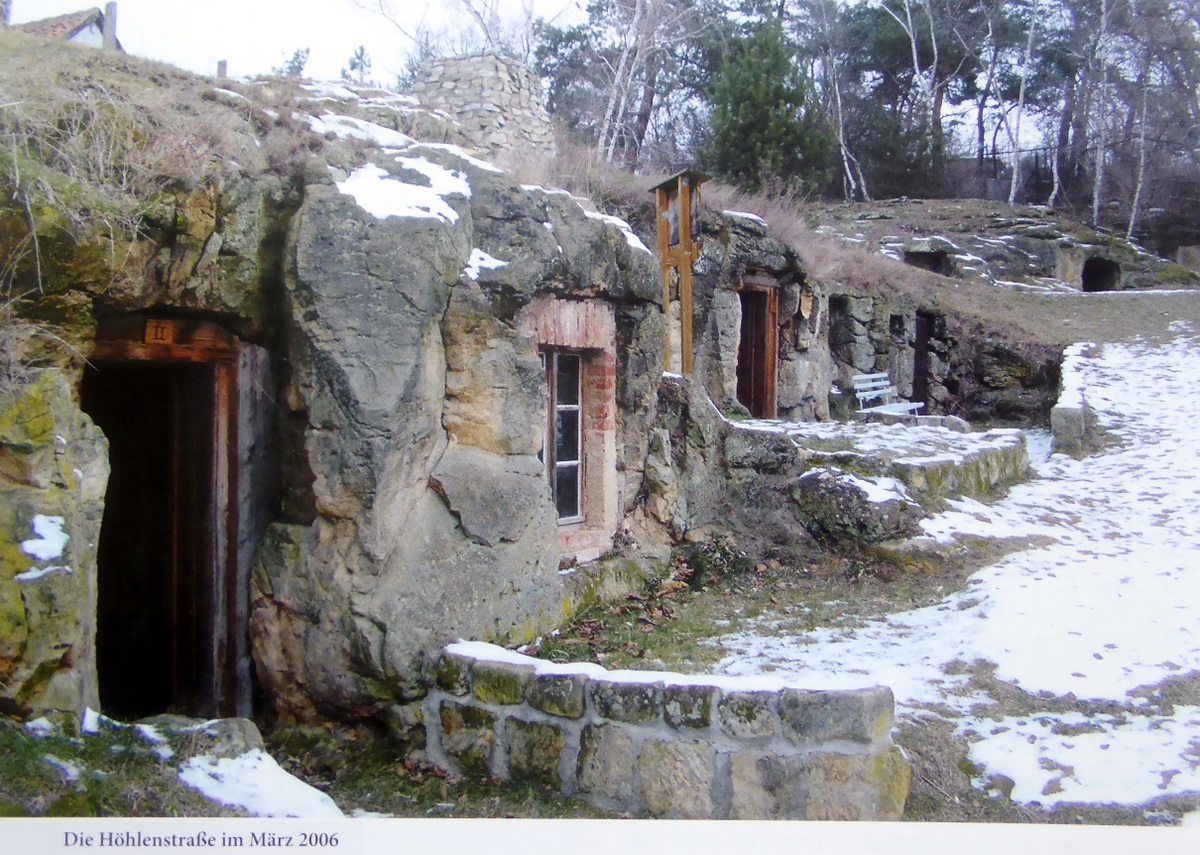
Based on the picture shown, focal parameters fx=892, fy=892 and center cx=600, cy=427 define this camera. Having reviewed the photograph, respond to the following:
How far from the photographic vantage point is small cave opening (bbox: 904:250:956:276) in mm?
20141

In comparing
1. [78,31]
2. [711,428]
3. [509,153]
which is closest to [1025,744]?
[711,428]

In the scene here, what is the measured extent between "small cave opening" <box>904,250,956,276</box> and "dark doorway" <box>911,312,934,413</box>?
5.45 m

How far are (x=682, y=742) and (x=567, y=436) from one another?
2804mm

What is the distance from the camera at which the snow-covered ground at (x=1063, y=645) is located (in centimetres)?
390

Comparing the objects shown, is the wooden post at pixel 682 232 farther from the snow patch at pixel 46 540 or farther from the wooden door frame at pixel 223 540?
the snow patch at pixel 46 540

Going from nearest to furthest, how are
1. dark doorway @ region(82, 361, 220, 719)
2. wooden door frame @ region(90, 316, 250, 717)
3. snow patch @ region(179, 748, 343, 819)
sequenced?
snow patch @ region(179, 748, 343, 819) → wooden door frame @ region(90, 316, 250, 717) → dark doorway @ region(82, 361, 220, 719)

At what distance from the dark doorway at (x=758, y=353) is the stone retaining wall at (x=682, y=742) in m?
8.43

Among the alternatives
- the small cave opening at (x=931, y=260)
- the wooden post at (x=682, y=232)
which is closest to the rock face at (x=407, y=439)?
the wooden post at (x=682, y=232)

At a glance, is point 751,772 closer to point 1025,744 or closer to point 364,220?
point 1025,744

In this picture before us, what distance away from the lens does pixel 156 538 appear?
538cm

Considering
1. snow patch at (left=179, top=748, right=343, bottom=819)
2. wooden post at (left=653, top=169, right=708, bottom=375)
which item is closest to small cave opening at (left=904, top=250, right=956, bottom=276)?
wooden post at (left=653, top=169, right=708, bottom=375)

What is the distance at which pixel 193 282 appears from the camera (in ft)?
14.1

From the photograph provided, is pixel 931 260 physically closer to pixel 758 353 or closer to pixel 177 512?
pixel 758 353

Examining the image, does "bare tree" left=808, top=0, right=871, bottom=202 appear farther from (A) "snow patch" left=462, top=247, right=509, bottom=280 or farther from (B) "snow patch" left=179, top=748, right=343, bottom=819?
(B) "snow patch" left=179, top=748, right=343, bottom=819
